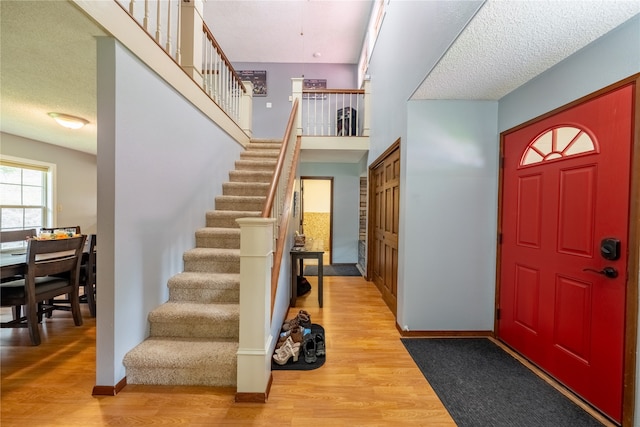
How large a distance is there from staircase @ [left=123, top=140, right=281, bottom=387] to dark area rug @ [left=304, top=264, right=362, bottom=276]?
2.19 metres

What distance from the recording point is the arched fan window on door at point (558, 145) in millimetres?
1630

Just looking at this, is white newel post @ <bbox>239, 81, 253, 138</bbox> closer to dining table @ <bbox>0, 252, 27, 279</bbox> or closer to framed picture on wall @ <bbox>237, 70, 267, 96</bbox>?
framed picture on wall @ <bbox>237, 70, 267, 96</bbox>

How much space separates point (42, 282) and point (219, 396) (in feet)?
6.94

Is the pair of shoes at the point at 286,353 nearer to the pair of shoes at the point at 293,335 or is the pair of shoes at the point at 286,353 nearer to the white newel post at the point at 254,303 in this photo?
the pair of shoes at the point at 293,335

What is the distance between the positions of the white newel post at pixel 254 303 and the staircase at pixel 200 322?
0.21 meters

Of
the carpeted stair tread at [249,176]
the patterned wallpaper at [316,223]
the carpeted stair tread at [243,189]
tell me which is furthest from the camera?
the patterned wallpaper at [316,223]

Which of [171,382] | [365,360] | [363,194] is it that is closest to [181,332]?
[171,382]

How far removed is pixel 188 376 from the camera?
1.73 metres

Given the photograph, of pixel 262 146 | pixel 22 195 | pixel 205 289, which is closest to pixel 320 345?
pixel 205 289

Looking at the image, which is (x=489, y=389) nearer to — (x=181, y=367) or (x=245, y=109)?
(x=181, y=367)

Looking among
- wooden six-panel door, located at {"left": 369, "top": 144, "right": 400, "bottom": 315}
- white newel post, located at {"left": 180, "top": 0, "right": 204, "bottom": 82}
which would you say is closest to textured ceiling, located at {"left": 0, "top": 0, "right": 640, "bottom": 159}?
white newel post, located at {"left": 180, "top": 0, "right": 204, "bottom": 82}

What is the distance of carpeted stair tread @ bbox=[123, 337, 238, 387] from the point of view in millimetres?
1712

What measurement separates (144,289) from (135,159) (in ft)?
3.19

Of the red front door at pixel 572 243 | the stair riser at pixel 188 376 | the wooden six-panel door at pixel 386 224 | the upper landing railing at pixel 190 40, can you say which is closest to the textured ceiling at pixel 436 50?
the red front door at pixel 572 243
